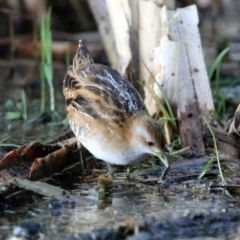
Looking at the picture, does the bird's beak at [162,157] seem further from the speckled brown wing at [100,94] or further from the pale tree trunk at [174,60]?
the pale tree trunk at [174,60]

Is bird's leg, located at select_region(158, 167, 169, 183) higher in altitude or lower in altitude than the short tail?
lower

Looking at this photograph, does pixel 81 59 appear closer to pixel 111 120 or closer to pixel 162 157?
pixel 111 120

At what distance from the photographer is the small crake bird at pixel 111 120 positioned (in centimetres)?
630

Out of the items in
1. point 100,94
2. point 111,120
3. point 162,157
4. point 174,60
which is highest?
point 174,60

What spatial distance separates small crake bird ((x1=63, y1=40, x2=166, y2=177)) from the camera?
6301mm

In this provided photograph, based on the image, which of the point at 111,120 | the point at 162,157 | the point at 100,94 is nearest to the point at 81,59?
the point at 100,94

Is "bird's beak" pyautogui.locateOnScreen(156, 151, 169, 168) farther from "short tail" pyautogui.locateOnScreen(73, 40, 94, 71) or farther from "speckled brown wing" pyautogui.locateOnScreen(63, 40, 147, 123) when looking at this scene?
"short tail" pyautogui.locateOnScreen(73, 40, 94, 71)

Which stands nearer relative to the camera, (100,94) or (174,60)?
(100,94)

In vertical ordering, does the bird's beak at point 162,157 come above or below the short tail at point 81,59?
below

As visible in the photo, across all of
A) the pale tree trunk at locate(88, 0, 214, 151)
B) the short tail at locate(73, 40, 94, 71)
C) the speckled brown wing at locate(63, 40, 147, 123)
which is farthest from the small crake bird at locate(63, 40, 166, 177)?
the pale tree trunk at locate(88, 0, 214, 151)

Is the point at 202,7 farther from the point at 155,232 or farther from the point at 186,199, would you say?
the point at 155,232

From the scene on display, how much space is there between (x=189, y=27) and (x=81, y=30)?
4940 millimetres

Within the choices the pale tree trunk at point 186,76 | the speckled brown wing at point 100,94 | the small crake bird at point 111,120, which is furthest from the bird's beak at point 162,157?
the pale tree trunk at point 186,76

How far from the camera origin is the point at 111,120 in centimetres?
656
